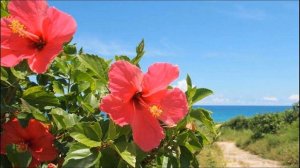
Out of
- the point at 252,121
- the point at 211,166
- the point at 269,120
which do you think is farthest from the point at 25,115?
the point at 252,121

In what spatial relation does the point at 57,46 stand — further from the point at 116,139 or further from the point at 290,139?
the point at 290,139

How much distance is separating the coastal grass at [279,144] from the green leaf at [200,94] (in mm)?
10807

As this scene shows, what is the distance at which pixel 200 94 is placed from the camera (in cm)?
112

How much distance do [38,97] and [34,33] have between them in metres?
0.14

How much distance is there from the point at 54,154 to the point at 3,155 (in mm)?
107

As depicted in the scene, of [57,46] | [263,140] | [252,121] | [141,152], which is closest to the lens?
[57,46]

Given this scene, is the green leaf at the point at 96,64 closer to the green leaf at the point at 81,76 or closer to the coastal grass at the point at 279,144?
the green leaf at the point at 81,76

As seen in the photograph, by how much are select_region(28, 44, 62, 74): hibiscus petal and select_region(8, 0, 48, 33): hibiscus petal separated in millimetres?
57

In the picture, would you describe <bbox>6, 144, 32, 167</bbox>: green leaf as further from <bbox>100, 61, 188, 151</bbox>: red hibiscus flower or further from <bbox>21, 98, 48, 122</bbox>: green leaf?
<bbox>100, 61, 188, 151</bbox>: red hibiscus flower

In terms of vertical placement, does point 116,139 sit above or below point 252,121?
below

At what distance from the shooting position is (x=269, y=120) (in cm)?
1633

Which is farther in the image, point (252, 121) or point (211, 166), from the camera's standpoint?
point (252, 121)

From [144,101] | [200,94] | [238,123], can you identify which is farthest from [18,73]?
[238,123]

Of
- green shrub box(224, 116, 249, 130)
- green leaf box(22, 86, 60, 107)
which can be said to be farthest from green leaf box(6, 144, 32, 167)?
green shrub box(224, 116, 249, 130)
